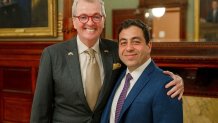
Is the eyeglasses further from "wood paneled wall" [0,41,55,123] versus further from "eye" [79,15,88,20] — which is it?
"wood paneled wall" [0,41,55,123]

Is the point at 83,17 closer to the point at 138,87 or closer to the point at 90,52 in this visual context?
the point at 90,52

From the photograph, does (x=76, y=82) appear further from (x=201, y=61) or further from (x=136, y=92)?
(x=201, y=61)

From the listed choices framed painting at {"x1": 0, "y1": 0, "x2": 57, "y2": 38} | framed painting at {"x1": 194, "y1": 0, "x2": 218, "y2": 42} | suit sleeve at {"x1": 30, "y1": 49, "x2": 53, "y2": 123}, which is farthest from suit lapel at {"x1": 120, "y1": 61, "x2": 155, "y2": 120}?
framed painting at {"x1": 194, "y1": 0, "x2": 218, "y2": 42}

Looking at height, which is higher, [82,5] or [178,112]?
[82,5]

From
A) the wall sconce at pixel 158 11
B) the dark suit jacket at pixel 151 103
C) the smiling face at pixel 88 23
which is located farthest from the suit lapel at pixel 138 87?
the wall sconce at pixel 158 11

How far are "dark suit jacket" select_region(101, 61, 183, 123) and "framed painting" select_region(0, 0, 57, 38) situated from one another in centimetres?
259

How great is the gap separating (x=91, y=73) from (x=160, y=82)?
1.62 feet

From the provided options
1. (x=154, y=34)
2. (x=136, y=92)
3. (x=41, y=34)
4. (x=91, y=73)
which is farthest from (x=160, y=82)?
(x=154, y=34)

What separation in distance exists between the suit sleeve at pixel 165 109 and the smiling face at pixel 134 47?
21 centimetres

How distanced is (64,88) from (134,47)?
51 cm

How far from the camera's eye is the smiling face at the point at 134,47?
152cm

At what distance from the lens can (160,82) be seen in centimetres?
144

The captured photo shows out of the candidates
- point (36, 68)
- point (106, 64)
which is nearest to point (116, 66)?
point (106, 64)

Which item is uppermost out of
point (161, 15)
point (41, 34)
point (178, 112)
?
point (161, 15)
